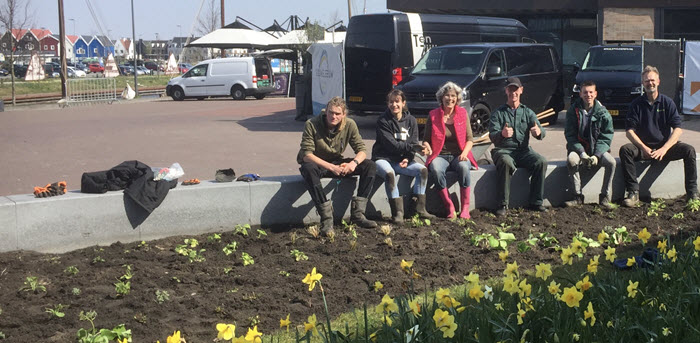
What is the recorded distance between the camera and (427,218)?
8758 mm

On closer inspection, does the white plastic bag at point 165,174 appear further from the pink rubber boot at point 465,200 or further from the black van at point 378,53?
the black van at point 378,53

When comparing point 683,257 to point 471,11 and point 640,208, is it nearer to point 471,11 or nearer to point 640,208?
point 640,208

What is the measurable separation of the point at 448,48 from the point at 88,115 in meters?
13.1

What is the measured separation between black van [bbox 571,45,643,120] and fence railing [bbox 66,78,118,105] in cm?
2092

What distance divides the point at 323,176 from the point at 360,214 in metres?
0.55

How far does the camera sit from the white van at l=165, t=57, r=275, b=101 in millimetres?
36250

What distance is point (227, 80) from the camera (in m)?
36.6

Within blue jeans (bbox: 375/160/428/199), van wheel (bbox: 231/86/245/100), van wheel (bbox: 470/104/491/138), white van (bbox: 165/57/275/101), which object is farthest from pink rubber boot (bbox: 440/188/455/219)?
van wheel (bbox: 231/86/245/100)

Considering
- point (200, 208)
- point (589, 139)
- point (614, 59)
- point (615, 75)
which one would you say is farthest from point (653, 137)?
point (614, 59)

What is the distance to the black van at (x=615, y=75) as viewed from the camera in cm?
1912

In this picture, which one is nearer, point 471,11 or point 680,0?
point 680,0

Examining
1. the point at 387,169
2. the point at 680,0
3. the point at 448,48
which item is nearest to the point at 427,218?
the point at 387,169

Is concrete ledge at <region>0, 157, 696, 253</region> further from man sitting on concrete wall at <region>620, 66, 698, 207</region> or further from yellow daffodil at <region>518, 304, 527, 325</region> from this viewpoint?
yellow daffodil at <region>518, 304, 527, 325</region>

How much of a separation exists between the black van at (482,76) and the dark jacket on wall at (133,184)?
9337 mm
